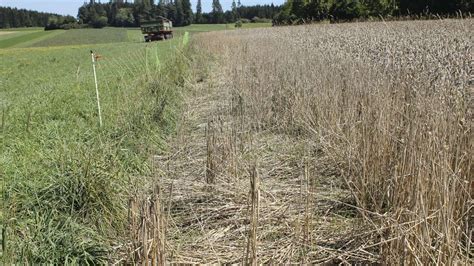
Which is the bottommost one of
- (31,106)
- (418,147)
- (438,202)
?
(31,106)

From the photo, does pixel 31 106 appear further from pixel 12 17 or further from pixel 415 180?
pixel 12 17

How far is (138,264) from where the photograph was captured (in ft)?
7.35

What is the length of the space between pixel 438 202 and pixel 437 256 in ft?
1.29

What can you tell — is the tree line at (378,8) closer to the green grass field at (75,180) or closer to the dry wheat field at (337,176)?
the dry wheat field at (337,176)

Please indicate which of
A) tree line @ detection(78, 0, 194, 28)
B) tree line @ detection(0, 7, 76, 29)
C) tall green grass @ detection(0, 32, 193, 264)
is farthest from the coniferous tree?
tall green grass @ detection(0, 32, 193, 264)

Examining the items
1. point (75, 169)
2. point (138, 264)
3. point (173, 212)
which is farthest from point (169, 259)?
point (75, 169)

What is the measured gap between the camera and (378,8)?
87.2ft

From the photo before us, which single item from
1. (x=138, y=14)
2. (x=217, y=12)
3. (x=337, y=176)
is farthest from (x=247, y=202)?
(x=217, y=12)

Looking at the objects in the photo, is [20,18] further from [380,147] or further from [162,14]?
[380,147]

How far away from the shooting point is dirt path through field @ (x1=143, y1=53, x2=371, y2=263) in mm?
2732

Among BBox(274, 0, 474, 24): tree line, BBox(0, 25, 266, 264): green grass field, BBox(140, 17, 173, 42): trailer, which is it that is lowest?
BBox(140, 17, 173, 42): trailer

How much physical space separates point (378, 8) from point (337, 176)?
24901mm

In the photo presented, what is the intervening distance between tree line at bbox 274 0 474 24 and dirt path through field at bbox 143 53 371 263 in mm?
10552

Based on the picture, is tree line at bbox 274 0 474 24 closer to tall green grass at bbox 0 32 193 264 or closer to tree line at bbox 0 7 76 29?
tall green grass at bbox 0 32 193 264
